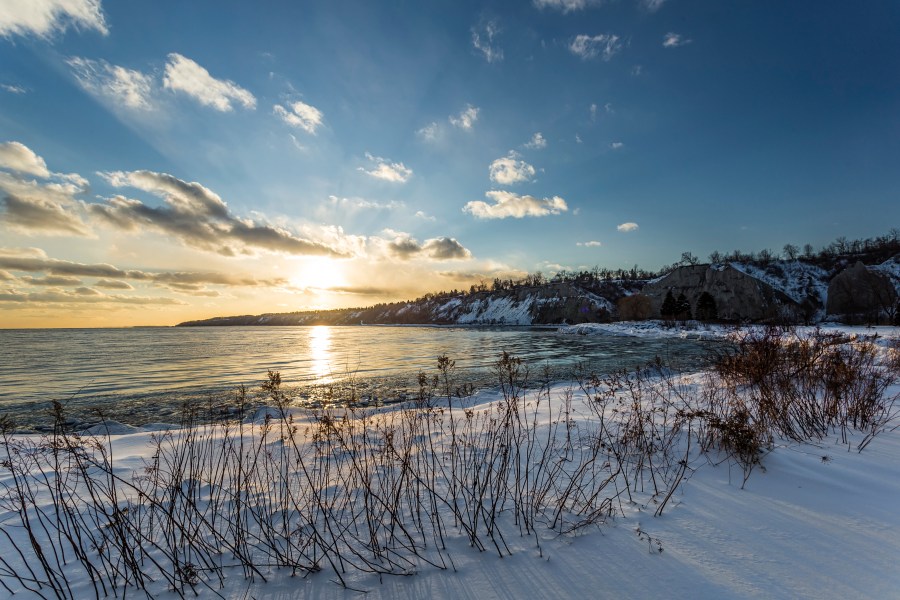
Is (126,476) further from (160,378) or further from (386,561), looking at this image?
(160,378)

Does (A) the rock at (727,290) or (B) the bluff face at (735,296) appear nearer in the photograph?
(B) the bluff face at (735,296)

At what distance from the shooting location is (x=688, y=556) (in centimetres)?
265

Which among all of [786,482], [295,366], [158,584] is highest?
[786,482]

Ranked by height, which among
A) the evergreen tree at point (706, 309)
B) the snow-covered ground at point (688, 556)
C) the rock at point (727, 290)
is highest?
the rock at point (727, 290)

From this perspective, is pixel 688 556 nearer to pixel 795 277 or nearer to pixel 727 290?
pixel 727 290

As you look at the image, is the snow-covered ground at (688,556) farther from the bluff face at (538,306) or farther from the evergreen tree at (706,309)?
the bluff face at (538,306)

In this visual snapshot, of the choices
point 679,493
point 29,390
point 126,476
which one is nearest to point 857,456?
point 679,493

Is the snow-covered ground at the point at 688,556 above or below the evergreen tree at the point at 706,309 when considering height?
below

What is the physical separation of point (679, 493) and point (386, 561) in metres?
2.98

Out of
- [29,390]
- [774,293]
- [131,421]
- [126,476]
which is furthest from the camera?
[774,293]

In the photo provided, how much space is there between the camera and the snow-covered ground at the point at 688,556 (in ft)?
7.72

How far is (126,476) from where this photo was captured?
4645 mm

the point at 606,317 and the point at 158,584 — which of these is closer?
the point at 158,584

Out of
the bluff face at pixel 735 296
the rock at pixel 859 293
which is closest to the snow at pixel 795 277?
the bluff face at pixel 735 296
